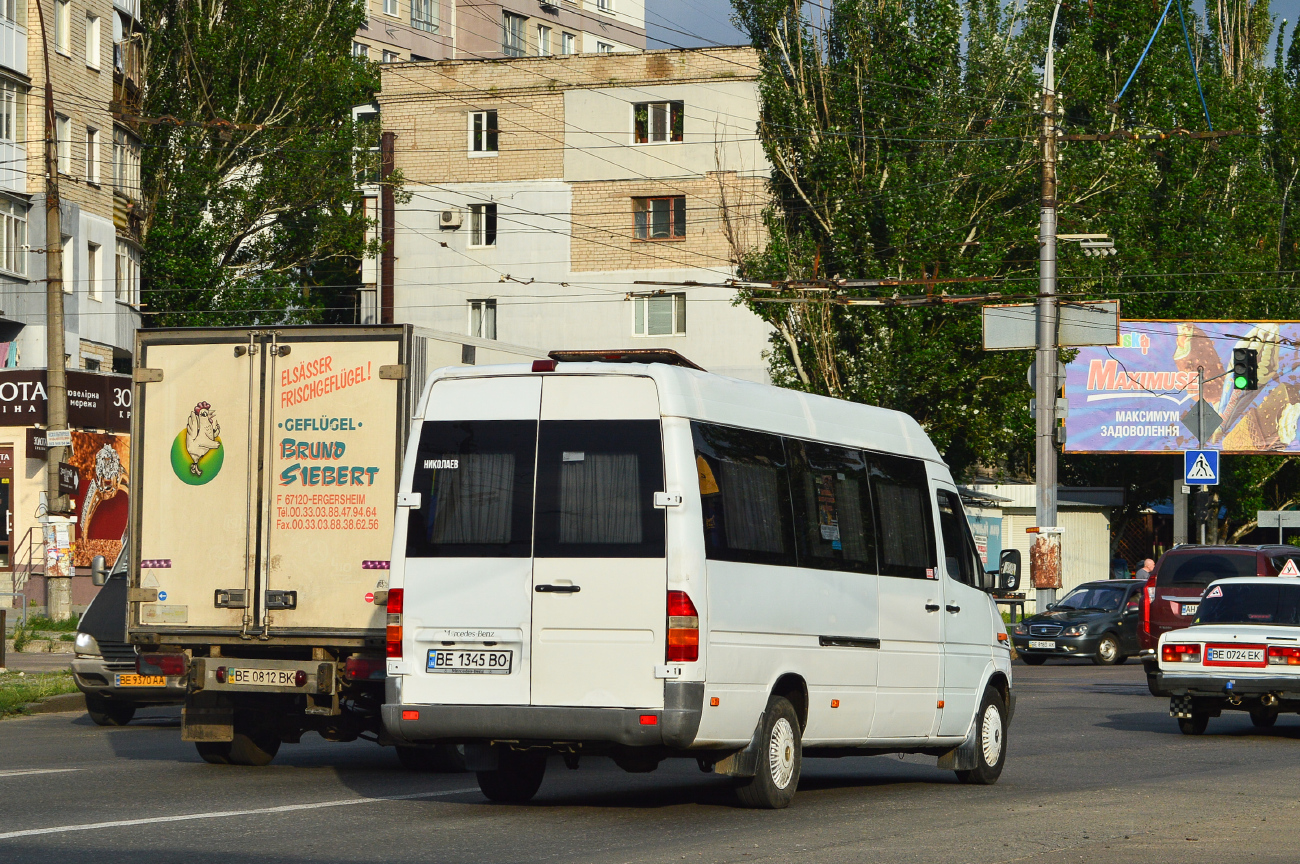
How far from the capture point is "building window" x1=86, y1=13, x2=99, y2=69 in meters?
47.2

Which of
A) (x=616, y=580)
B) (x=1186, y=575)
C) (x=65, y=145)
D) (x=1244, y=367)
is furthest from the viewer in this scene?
(x=65, y=145)

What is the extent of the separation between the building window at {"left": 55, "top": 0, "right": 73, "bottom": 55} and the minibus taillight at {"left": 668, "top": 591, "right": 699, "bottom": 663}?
3985cm

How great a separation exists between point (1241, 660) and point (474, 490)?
10121mm

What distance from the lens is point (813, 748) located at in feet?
36.5

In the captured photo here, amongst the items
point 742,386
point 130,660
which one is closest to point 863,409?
point 742,386

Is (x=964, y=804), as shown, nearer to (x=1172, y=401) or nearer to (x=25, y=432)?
(x=25, y=432)

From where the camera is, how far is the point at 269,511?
12.5 metres

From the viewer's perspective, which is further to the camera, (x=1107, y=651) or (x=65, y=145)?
(x=65, y=145)

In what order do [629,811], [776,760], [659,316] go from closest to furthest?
[776,760]
[629,811]
[659,316]

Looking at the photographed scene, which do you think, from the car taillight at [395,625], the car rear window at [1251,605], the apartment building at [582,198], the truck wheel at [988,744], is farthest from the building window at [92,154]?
the car taillight at [395,625]

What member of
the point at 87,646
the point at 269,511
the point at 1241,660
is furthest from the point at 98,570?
the point at 1241,660

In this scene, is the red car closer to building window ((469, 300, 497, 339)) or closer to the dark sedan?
the dark sedan

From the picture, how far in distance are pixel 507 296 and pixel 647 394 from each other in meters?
46.0

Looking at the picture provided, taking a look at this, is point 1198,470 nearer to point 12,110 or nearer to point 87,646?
point 87,646
